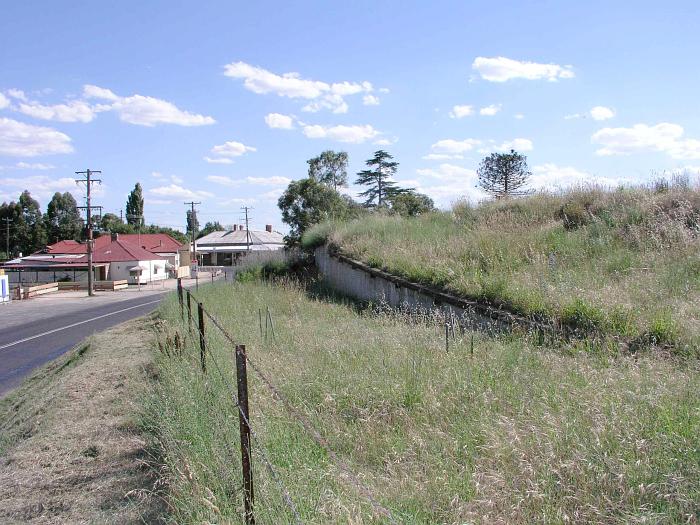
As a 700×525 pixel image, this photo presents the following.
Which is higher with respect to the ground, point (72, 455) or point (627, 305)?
point (627, 305)

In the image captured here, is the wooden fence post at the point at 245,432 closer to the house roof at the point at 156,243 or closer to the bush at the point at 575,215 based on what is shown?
the bush at the point at 575,215

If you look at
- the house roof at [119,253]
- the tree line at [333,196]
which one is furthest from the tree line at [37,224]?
the tree line at [333,196]

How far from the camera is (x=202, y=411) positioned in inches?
195

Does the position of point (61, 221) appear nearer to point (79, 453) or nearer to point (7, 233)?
point (7, 233)

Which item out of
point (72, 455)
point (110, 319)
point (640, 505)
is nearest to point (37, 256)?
point (110, 319)

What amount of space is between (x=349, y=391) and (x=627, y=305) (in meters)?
3.49

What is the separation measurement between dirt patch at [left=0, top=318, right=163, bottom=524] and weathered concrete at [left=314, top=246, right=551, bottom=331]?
445 cm

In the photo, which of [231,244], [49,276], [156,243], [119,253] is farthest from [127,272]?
[231,244]

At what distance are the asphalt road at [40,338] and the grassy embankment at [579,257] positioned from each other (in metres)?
8.68

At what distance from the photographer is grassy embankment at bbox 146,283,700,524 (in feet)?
10.6

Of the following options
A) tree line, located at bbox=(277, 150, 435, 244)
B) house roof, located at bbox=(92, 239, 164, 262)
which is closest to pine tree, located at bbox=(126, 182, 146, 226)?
house roof, located at bbox=(92, 239, 164, 262)

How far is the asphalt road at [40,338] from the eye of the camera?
1448 centimetres

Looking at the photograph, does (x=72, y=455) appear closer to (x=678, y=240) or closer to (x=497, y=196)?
(x=678, y=240)

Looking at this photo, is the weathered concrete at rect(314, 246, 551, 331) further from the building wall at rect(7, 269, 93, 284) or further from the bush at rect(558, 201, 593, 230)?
the building wall at rect(7, 269, 93, 284)
